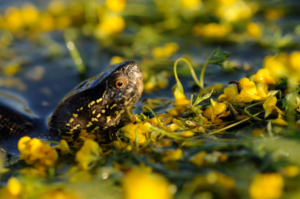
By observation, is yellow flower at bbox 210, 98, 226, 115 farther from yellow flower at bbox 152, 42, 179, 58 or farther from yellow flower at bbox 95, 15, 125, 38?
yellow flower at bbox 95, 15, 125, 38

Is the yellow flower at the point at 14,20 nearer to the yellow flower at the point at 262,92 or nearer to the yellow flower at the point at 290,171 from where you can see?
the yellow flower at the point at 262,92

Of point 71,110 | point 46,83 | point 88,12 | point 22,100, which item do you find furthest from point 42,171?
point 88,12

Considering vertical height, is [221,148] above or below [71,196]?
below

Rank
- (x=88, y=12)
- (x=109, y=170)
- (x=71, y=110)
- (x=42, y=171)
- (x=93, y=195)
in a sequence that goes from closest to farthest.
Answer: (x=93, y=195) < (x=109, y=170) < (x=42, y=171) < (x=71, y=110) < (x=88, y=12)

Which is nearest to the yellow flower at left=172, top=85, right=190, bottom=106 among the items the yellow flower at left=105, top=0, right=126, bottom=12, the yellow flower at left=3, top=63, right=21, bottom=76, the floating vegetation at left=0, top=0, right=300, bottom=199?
the floating vegetation at left=0, top=0, right=300, bottom=199

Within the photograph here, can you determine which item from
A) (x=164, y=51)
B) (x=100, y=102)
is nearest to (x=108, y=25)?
(x=164, y=51)

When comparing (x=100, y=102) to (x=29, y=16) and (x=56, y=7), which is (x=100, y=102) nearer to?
(x=29, y=16)

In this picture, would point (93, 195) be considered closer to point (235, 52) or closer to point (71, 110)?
point (71, 110)
